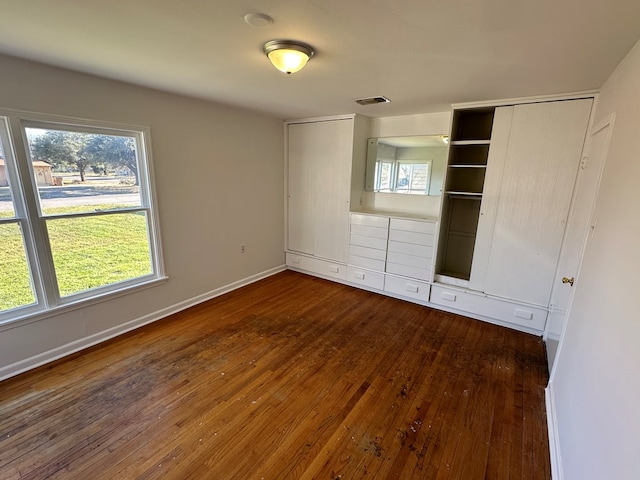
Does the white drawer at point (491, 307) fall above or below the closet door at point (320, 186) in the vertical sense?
below

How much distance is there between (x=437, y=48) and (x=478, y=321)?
2.80 meters

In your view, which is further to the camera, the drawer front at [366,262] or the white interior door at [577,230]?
the drawer front at [366,262]

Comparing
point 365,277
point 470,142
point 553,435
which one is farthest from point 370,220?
point 553,435

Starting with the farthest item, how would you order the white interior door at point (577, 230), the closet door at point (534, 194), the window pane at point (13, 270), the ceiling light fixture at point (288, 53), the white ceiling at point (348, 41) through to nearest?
1. the closet door at point (534, 194)
2. the window pane at point (13, 270)
3. the white interior door at point (577, 230)
4. the ceiling light fixture at point (288, 53)
5. the white ceiling at point (348, 41)

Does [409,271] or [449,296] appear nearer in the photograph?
[449,296]

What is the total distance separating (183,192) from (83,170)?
2.94ft

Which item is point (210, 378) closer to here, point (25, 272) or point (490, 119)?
point (25, 272)

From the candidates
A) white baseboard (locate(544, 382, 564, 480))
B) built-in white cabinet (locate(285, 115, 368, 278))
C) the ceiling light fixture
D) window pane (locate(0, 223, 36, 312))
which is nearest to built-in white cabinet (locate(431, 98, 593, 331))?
white baseboard (locate(544, 382, 564, 480))

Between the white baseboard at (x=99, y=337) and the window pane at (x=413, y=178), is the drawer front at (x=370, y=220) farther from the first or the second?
the white baseboard at (x=99, y=337)

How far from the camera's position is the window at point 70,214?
7.14 ft

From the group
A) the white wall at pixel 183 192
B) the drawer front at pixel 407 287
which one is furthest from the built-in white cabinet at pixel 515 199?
the white wall at pixel 183 192

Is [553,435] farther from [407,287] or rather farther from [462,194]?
[462,194]

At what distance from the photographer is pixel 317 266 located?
4.50 metres

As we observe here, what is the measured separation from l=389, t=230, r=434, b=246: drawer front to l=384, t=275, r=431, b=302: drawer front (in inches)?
19.9
